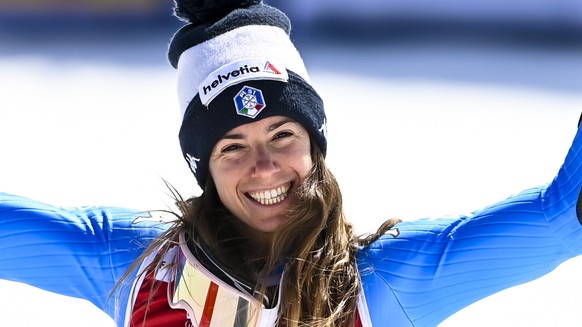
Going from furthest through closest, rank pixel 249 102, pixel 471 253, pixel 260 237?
pixel 260 237 < pixel 249 102 < pixel 471 253

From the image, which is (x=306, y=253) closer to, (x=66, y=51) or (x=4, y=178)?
(x=4, y=178)

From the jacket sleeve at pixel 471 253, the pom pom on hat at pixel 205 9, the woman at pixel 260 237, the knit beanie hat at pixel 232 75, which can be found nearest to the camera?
the jacket sleeve at pixel 471 253

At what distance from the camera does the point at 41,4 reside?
7953mm

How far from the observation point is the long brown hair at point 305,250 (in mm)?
1794

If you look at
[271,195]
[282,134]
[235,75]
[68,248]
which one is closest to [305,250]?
[271,195]

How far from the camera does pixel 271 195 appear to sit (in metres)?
1.85

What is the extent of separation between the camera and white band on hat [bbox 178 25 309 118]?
190cm

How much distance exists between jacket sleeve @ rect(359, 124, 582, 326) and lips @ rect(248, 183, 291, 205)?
193 mm

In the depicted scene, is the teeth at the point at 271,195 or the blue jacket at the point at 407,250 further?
the teeth at the point at 271,195

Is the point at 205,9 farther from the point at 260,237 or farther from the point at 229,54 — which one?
the point at 260,237

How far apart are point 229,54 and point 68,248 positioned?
52 cm

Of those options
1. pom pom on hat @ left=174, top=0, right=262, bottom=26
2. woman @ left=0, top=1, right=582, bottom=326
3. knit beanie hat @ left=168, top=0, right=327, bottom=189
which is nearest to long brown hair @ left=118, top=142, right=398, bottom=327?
woman @ left=0, top=1, right=582, bottom=326

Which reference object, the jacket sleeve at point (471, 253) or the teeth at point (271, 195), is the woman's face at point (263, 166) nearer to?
the teeth at point (271, 195)

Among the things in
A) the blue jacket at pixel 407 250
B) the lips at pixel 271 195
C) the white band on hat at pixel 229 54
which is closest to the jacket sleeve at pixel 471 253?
the blue jacket at pixel 407 250
